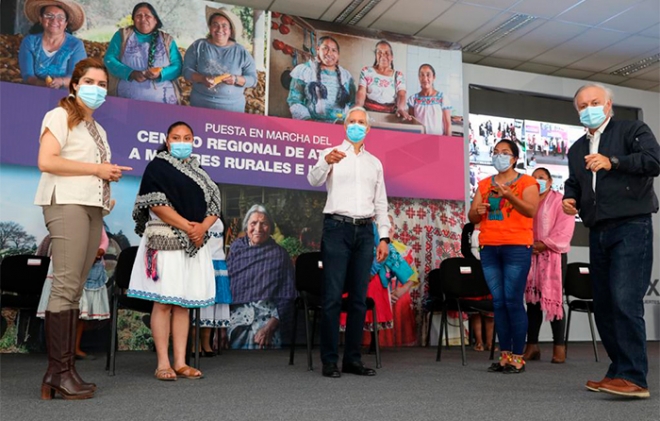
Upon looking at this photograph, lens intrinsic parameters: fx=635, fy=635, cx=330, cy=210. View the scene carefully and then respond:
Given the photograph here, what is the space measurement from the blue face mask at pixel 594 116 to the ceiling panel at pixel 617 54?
472 cm

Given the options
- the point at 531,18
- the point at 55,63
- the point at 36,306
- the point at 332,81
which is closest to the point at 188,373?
the point at 36,306

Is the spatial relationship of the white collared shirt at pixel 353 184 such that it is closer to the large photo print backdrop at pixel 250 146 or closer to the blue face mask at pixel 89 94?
the blue face mask at pixel 89 94

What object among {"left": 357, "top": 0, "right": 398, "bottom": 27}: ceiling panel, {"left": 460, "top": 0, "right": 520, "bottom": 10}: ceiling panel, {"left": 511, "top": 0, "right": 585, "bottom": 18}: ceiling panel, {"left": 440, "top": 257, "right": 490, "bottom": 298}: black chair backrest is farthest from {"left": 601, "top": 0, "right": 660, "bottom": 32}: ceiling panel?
{"left": 440, "top": 257, "right": 490, "bottom": 298}: black chair backrest

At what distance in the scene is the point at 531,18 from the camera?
6602 mm

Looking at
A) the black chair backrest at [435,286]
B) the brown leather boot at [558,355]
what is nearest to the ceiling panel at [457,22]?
the black chair backrest at [435,286]

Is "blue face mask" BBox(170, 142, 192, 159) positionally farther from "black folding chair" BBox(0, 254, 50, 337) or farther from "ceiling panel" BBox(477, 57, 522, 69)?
"ceiling panel" BBox(477, 57, 522, 69)

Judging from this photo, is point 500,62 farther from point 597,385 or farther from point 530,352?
point 597,385

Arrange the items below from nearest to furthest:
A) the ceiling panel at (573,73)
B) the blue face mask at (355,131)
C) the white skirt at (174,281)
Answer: the white skirt at (174,281), the blue face mask at (355,131), the ceiling panel at (573,73)

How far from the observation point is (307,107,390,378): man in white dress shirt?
3.61 meters

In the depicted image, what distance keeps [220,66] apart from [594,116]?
152 inches

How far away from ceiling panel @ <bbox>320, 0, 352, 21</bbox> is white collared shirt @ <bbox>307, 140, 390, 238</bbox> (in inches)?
112

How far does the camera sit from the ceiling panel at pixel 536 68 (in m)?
8.02

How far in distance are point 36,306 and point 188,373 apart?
5.93ft

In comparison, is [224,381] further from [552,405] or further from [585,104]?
[585,104]
